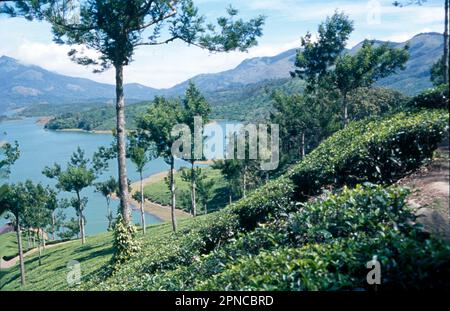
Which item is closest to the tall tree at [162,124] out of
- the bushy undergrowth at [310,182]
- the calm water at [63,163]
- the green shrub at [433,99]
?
the bushy undergrowth at [310,182]

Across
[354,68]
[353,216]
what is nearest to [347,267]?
Result: [353,216]

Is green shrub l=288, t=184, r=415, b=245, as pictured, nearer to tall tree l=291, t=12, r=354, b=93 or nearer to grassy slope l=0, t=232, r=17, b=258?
tall tree l=291, t=12, r=354, b=93

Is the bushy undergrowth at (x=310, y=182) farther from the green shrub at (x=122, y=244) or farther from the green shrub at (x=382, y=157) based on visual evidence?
the green shrub at (x=122, y=244)

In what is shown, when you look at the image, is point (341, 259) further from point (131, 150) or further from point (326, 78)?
point (131, 150)

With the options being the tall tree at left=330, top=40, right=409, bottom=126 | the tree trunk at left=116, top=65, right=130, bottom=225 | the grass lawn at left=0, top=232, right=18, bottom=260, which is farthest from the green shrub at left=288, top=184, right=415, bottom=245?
the grass lawn at left=0, top=232, right=18, bottom=260

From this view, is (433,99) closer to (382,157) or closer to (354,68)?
(382,157)

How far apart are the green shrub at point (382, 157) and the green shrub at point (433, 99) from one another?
1.98 ft

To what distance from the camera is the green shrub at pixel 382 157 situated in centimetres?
692

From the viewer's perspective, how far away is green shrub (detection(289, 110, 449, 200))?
22.7 ft

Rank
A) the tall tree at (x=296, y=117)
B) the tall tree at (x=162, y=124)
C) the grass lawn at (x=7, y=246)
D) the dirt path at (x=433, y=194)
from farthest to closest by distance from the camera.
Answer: the grass lawn at (x=7, y=246) → the tall tree at (x=296, y=117) → the tall tree at (x=162, y=124) → the dirt path at (x=433, y=194)

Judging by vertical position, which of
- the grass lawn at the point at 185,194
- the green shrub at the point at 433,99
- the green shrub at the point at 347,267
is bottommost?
the grass lawn at the point at 185,194

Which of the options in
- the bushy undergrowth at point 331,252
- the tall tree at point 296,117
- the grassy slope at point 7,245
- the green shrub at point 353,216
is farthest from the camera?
the grassy slope at point 7,245

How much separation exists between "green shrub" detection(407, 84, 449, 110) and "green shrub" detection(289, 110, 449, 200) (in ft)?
1.98

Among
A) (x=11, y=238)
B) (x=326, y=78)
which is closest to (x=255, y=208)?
(x=326, y=78)
